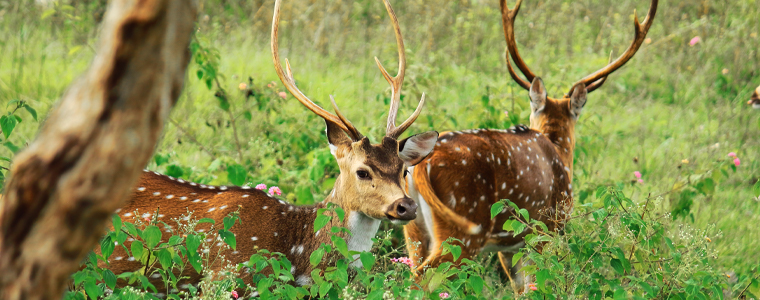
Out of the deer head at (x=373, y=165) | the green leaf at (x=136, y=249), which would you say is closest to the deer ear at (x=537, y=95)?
Result: the deer head at (x=373, y=165)

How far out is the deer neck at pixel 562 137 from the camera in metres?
4.64

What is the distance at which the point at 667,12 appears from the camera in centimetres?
910

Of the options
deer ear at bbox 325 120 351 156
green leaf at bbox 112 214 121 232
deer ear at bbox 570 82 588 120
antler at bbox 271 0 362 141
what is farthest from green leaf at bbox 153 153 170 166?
deer ear at bbox 570 82 588 120

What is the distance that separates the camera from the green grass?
5098 millimetres

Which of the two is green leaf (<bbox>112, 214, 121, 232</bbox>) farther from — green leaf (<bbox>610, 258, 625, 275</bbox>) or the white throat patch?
green leaf (<bbox>610, 258, 625, 275</bbox>)

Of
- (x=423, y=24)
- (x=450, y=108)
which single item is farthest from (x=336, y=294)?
(x=423, y=24)

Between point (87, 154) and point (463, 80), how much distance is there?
6.33 meters

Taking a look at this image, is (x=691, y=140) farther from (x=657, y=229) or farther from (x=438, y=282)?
(x=438, y=282)

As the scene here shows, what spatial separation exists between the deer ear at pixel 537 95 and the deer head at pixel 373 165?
1479 millimetres

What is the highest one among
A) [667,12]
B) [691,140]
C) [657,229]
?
[667,12]

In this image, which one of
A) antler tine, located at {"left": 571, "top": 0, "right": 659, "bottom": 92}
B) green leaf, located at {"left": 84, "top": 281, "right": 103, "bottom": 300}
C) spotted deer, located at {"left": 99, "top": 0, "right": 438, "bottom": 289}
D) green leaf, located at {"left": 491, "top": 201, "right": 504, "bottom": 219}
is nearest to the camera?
green leaf, located at {"left": 84, "top": 281, "right": 103, "bottom": 300}

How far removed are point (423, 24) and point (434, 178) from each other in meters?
5.02

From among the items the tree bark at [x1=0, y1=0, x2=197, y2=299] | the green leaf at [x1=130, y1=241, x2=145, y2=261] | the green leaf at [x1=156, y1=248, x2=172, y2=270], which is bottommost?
the green leaf at [x1=156, y1=248, x2=172, y2=270]

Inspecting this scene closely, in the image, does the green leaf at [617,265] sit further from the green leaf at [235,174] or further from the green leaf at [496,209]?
the green leaf at [235,174]
